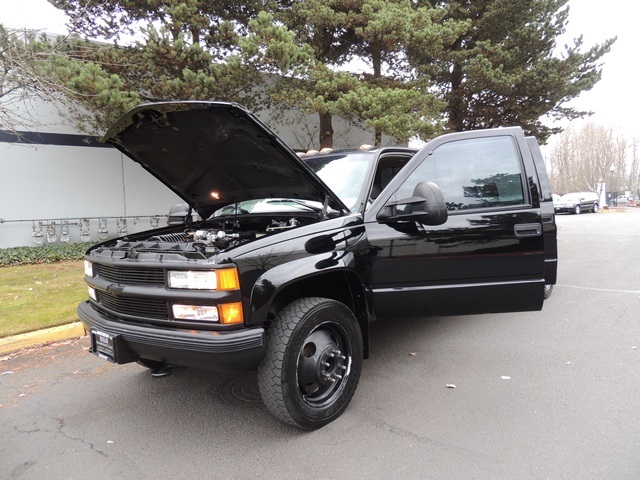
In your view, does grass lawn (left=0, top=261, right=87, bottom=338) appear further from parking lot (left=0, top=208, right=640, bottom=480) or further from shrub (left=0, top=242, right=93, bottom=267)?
parking lot (left=0, top=208, right=640, bottom=480)

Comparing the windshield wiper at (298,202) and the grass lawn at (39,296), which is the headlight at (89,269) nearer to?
the windshield wiper at (298,202)

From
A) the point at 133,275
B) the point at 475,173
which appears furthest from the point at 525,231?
the point at 133,275

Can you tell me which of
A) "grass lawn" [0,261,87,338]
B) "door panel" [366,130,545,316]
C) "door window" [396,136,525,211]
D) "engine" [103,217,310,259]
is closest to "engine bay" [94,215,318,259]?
"engine" [103,217,310,259]

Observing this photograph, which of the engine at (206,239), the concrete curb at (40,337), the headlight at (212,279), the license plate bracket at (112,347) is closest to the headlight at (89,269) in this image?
the engine at (206,239)

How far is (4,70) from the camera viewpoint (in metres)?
6.91

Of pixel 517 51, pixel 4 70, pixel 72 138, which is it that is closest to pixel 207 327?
pixel 4 70

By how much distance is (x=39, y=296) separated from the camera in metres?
6.37

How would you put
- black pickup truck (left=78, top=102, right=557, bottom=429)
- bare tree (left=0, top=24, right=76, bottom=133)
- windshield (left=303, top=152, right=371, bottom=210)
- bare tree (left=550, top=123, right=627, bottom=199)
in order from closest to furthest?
black pickup truck (left=78, top=102, right=557, bottom=429) → windshield (left=303, top=152, right=371, bottom=210) → bare tree (left=0, top=24, right=76, bottom=133) → bare tree (left=550, top=123, right=627, bottom=199)

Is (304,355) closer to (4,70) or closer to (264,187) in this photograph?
(264,187)

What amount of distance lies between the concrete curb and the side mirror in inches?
162

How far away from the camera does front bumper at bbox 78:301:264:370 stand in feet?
7.87

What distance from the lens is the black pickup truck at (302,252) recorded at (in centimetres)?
252

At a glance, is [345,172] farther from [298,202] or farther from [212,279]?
[212,279]

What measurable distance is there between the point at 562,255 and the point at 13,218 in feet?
44.4
